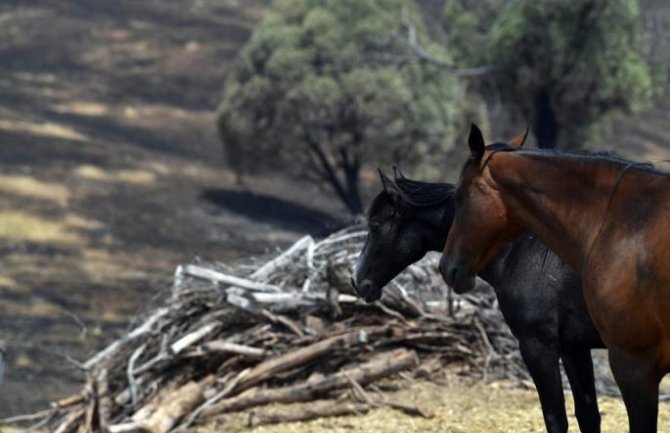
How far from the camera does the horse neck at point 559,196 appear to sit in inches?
259

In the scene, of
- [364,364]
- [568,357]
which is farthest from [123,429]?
[568,357]

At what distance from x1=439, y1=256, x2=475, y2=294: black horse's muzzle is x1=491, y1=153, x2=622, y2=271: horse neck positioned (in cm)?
33

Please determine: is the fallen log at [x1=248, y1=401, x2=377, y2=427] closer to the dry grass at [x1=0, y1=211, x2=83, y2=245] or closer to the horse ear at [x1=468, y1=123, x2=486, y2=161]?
the horse ear at [x1=468, y1=123, x2=486, y2=161]

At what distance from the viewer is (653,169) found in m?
6.55

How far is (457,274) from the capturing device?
6.93 metres

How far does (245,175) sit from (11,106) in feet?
27.4

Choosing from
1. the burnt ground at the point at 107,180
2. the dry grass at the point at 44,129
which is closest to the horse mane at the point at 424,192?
the burnt ground at the point at 107,180

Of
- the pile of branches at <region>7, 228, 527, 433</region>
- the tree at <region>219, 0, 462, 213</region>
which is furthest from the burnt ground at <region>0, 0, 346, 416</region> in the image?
the pile of branches at <region>7, 228, 527, 433</region>

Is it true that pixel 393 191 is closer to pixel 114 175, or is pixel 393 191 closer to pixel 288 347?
pixel 288 347

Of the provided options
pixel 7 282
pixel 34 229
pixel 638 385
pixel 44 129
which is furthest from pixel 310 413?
pixel 44 129

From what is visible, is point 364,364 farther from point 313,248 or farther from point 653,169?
point 653,169

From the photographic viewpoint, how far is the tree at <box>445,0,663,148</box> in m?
33.8

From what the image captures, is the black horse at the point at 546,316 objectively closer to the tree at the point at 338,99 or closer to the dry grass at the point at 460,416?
the dry grass at the point at 460,416

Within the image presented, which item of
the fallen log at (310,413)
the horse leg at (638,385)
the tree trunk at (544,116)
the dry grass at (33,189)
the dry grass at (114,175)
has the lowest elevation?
the dry grass at (114,175)
